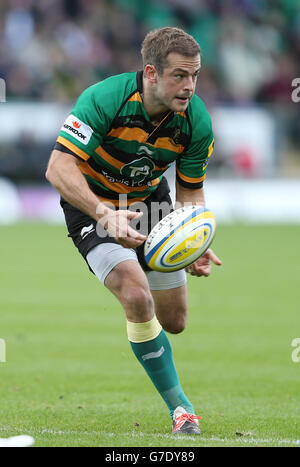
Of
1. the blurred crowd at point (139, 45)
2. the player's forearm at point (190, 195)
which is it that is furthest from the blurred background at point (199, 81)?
the player's forearm at point (190, 195)

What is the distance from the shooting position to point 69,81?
2289 centimetres

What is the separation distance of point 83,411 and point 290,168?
17.8m

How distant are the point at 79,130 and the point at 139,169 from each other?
0.58 meters

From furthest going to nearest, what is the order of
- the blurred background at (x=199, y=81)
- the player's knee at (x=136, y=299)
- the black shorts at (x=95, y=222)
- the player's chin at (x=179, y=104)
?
1. the blurred background at (x=199, y=81)
2. the black shorts at (x=95, y=222)
3. the player's chin at (x=179, y=104)
4. the player's knee at (x=136, y=299)

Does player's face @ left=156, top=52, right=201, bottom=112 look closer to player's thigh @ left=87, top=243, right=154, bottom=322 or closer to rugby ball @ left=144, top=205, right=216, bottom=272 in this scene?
rugby ball @ left=144, top=205, right=216, bottom=272

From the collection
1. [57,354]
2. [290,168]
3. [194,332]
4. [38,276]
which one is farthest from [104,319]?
[290,168]

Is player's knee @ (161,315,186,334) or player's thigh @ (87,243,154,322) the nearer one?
player's thigh @ (87,243,154,322)

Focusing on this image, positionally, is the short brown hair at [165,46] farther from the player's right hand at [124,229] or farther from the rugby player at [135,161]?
the player's right hand at [124,229]

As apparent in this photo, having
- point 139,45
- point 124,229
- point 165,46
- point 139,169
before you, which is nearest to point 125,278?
point 124,229

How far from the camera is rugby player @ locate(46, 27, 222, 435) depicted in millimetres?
5047

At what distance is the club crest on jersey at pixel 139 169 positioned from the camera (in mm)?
5504

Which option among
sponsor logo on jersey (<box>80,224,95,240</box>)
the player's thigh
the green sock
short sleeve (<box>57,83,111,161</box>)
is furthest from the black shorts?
the green sock

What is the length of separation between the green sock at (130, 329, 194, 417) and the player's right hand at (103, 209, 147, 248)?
2.13 feet

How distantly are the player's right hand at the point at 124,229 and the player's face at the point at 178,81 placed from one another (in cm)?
73
